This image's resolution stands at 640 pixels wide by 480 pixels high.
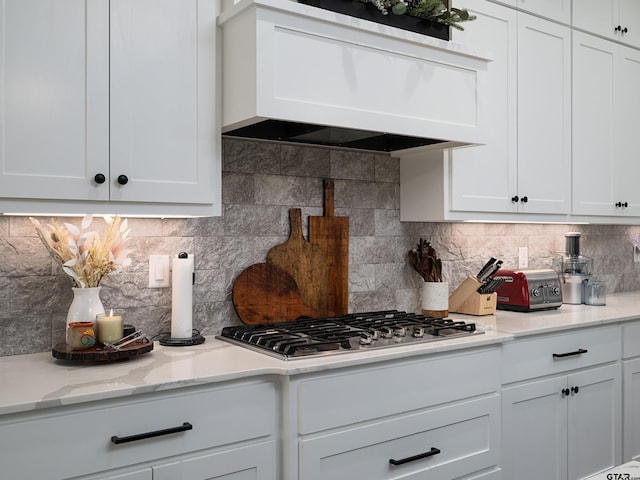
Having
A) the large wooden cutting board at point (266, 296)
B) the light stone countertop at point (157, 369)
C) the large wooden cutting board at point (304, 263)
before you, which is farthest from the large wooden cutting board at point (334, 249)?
the light stone countertop at point (157, 369)

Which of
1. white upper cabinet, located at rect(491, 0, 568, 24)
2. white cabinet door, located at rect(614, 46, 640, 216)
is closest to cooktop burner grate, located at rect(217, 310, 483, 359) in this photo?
white upper cabinet, located at rect(491, 0, 568, 24)

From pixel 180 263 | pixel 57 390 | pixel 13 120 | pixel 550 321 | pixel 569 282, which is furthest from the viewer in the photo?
pixel 569 282

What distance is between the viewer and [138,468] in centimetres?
157

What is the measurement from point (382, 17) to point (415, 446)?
5.03 ft

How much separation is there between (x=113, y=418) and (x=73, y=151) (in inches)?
30.4

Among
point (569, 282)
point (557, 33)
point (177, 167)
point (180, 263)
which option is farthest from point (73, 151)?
point (569, 282)

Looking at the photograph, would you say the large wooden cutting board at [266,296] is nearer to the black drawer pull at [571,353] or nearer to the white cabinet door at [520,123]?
the white cabinet door at [520,123]

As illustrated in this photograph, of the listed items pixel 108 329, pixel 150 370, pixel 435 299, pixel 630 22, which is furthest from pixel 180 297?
pixel 630 22

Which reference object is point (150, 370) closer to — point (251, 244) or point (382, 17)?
point (251, 244)

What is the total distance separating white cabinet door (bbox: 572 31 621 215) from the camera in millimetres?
3205

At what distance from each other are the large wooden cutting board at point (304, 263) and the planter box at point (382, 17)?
82 centimetres

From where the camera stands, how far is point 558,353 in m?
2.61

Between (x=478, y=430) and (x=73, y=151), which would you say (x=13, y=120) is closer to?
(x=73, y=151)

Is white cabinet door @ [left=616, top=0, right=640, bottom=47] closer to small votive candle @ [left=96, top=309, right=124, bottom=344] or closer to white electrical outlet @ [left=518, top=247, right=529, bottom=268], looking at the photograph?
white electrical outlet @ [left=518, top=247, right=529, bottom=268]
